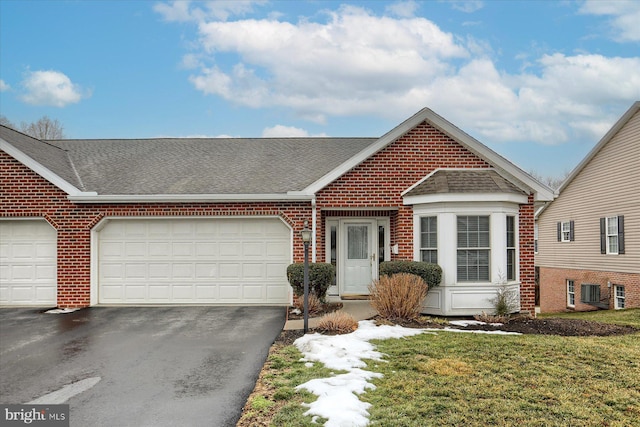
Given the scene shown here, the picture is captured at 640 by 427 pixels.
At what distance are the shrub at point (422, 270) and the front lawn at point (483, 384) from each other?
2.40 meters

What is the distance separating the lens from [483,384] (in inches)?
228

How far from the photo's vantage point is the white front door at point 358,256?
1325 cm

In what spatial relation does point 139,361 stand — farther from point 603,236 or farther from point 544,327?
point 603,236

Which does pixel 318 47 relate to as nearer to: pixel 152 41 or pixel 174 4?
pixel 174 4

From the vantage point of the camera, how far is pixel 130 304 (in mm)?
12641

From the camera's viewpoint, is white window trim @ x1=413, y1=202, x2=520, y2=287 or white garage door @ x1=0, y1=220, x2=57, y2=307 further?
white garage door @ x1=0, y1=220, x2=57, y2=307

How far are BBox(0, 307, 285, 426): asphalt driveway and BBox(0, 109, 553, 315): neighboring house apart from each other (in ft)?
3.52

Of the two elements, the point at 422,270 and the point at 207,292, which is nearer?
the point at 422,270

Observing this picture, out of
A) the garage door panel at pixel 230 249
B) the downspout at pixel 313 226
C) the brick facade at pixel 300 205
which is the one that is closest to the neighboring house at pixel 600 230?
the brick facade at pixel 300 205

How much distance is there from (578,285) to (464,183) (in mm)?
14538

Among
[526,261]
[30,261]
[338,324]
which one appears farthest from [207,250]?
[526,261]

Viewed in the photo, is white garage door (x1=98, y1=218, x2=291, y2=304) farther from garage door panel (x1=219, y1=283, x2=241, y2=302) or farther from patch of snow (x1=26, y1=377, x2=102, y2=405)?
patch of snow (x1=26, y1=377, x2=102, y2=405)

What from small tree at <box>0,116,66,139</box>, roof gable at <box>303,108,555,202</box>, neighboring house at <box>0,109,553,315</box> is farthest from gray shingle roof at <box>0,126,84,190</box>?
small tree at <box>0,116,66,139</box>

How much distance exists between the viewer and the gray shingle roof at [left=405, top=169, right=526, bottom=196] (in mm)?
10969
